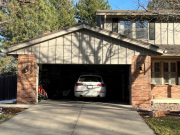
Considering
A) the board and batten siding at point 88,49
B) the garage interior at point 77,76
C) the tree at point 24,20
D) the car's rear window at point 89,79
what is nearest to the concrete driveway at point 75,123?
the board and batten siding at point 88,49

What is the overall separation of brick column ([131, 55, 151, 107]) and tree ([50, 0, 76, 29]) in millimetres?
17934

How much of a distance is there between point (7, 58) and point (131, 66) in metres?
17.1

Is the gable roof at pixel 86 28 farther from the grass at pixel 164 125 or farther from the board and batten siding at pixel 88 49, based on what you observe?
the grass at pixel 164 125

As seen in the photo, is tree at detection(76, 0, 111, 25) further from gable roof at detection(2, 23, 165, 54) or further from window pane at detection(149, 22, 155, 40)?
gable roof at detection(2, 23, 165, 54)

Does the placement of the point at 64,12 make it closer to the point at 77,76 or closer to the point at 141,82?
the point at 77,76

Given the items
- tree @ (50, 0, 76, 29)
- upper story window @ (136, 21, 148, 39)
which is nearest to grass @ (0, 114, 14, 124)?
upper story window @ (136, 21, 148, 39)

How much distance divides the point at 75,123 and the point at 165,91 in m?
8.32

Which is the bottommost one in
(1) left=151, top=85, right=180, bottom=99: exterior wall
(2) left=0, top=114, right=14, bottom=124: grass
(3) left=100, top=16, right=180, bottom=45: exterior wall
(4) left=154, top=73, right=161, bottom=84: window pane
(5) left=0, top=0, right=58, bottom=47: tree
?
(2) left=0, top=114, right=14, bottom=124: grass

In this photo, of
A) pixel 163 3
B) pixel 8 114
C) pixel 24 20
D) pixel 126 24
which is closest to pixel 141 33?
pixel 126 24

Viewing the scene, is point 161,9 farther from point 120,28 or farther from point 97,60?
point 120,28

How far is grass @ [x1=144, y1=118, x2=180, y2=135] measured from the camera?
6415 millimetres

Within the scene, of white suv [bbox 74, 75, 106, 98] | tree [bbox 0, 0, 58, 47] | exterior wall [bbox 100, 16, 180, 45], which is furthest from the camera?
tree [bbox 0, 0, 58, 47]

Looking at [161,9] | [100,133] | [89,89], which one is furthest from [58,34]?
[100,133]

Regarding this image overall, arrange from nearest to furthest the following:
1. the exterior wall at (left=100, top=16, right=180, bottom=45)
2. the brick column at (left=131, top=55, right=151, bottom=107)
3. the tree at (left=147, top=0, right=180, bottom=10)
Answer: the tree at (left=147, top=0, right=180, bottom=10), the brick column at (left=131, top=55, right=151, bottom=107), the exterior wall at (left=100, top=16, right=180, bottom=45)
